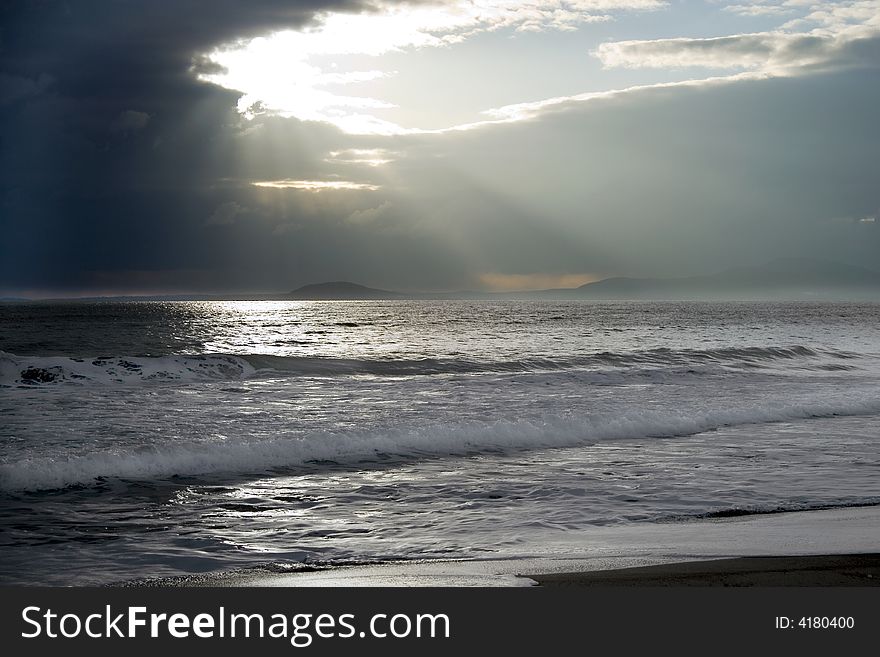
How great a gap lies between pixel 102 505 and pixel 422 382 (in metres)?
15.3

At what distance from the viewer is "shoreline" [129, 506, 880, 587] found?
5.71 metres

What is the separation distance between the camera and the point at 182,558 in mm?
7105

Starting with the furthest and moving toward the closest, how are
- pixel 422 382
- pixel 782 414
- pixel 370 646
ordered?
pixel 422 382
pixel 782 414
pixel 370 646

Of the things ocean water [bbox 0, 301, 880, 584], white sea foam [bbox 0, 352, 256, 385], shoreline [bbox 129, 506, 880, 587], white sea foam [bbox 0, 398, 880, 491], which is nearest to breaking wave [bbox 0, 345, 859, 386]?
white sea foam [bbox 0, 352, 256, 385]

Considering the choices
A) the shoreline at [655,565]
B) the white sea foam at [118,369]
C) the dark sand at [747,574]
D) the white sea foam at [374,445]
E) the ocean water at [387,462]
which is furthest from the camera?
the white sea foam at [118,369]

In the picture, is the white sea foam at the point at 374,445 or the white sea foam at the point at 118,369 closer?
the white sea foam at the point at 374,445

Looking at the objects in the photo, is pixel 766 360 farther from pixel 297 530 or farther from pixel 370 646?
pixel 370 646

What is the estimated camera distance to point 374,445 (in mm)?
13695

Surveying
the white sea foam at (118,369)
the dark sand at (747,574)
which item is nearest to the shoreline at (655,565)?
the dark sand at (747,574)

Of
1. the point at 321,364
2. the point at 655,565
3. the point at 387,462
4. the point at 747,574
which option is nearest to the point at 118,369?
the point at 321,364

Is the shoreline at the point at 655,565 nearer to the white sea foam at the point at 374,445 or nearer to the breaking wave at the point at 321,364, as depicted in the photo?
the white sea foam at the point at 374,445

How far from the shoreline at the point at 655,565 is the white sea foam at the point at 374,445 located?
229 inches

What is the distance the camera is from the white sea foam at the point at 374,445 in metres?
11.4

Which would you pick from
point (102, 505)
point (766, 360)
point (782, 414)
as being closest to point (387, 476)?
point (102, 505)
